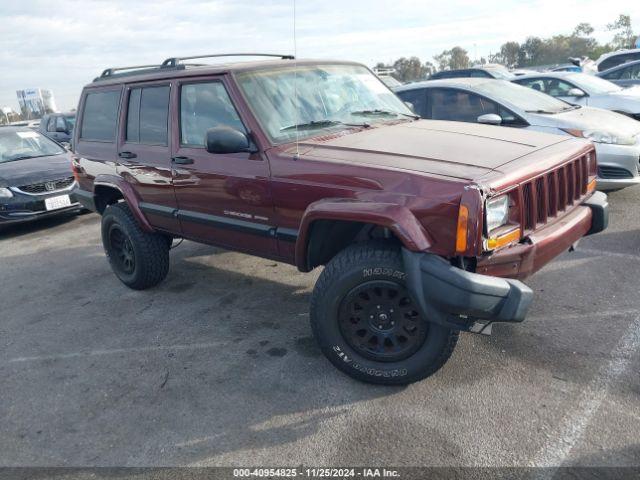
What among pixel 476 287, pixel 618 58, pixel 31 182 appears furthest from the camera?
pixel 618 58

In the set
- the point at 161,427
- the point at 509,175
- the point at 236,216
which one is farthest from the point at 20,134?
the point at 509,175

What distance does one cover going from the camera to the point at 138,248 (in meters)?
4.71

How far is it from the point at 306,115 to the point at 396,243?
1218 millimetres

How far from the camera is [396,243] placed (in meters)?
3.05

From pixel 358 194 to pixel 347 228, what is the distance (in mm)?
451

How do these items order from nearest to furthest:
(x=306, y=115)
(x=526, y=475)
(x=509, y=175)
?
(x=526, y=475), (x=509, y=175), (x=306, y=115)

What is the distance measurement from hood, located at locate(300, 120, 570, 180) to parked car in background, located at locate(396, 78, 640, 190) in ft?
6.74

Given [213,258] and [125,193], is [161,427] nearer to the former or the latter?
[125,193]

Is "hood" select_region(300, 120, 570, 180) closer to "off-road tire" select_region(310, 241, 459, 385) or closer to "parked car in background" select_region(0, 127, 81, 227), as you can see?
"off-road tire" select_region(310, 241, 459, 385)

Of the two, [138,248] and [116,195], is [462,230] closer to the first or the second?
[138,248]

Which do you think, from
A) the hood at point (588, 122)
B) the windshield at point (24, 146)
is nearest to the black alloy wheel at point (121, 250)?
the windshield at point (24, 146)

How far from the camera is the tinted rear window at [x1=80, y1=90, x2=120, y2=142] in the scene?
484 centimetres

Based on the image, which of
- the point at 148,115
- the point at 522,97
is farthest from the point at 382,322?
the point at 522,97

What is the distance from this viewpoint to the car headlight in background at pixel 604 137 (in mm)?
5840
